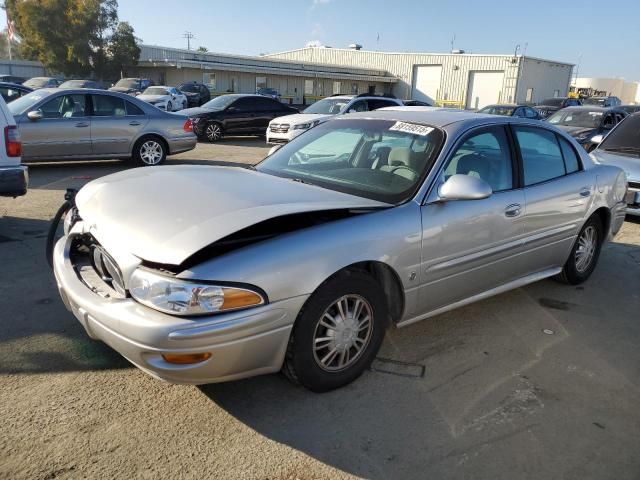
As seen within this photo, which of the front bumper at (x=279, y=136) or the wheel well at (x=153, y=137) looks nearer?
the wheel well at (x=153, y=137)

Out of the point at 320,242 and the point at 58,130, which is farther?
the point at 58,130

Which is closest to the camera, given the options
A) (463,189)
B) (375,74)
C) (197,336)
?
(197,336)

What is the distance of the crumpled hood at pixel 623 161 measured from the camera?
7156mm

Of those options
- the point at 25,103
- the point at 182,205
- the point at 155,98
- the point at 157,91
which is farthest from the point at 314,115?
the point at 182,205

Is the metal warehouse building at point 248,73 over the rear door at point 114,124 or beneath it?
over

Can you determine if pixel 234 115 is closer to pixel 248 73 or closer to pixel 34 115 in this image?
pixel 34 115

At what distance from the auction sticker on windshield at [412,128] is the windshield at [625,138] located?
5656 millimetres

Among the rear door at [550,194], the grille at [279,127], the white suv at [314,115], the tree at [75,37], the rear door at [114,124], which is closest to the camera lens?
the rear door at [550,194]

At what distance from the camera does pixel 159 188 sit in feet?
10.7

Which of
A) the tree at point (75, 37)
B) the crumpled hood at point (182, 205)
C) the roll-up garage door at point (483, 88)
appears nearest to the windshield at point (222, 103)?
the crumpled hood at point (182, 205)

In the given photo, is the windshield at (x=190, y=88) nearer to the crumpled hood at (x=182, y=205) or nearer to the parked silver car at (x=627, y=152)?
the parked silver car at (x=627, y=152)

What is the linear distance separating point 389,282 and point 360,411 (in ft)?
2.56

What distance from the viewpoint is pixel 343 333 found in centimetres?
299

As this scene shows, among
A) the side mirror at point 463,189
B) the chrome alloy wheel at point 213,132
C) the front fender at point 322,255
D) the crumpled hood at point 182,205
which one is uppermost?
the side mirror at point 463,189
